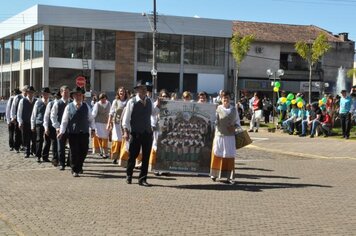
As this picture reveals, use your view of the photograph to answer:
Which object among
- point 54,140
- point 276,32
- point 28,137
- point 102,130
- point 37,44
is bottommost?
point 28,137

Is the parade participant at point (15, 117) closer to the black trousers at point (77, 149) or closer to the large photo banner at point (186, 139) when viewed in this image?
the black trousers at point (77, 149)

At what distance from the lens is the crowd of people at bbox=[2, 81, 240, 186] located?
1087 centimetres

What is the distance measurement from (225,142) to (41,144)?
5.62 metres

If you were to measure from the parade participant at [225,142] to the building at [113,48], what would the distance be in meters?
40.7

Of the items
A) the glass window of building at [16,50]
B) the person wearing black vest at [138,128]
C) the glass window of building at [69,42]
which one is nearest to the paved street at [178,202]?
the person wearing black vest at [138,128]

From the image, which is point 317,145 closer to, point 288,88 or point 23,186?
point 23,186

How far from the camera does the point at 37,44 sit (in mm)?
53938

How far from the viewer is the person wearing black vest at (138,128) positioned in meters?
10.8

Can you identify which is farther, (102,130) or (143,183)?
(102,130)

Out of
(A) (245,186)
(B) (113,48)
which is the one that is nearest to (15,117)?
(A) (245,186)

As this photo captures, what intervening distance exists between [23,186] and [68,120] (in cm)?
209

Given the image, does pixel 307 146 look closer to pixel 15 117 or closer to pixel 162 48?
pixel 15 117

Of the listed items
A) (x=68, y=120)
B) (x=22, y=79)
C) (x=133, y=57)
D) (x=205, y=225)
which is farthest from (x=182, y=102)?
(x=22, y=79)

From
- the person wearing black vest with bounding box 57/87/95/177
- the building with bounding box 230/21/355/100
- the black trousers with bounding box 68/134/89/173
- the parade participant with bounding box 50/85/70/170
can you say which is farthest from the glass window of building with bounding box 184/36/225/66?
the black trousers with bounding box 68/134/89/173
